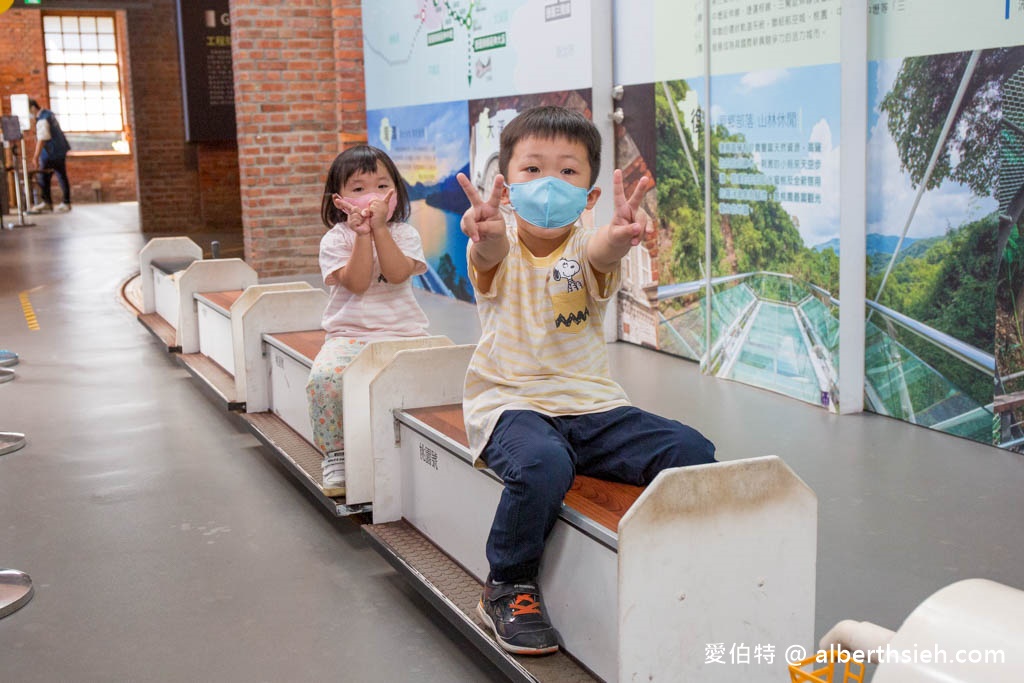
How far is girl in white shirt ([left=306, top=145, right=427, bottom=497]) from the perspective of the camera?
366 cm

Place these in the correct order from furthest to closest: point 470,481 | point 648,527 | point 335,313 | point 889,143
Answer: point 889,143 < point 335,313 < point 470,481 < point 648,527

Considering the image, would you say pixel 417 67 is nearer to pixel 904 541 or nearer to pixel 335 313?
pixel 335 313

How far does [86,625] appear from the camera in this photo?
296 cm

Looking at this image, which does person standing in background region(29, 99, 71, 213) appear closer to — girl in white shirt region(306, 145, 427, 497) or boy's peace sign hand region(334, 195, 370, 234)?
girl in white shirt region(306, 145, 427, 497)

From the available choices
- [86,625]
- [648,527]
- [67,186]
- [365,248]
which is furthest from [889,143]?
[67,186]

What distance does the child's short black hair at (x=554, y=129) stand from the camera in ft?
8.50

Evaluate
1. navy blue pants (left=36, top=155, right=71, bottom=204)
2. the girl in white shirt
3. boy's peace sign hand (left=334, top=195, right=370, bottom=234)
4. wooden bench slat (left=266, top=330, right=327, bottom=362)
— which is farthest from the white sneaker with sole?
navy blue pants (left=36, top=155, right=71, bottom=204)

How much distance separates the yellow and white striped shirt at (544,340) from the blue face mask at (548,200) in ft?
0.38

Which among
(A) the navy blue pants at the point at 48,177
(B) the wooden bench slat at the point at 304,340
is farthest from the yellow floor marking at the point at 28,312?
(A) the navy blue pants at the point at 48,177

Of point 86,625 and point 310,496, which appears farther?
point 310,496

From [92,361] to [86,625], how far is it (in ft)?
13.2

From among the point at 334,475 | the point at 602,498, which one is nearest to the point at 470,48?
the point at 334,475

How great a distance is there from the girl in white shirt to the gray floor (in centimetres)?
36

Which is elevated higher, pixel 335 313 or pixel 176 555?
pixel 335 313
